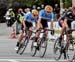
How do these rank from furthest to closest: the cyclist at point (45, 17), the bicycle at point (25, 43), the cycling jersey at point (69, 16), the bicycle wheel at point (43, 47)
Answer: the bicycle at point (25, 43)
the bicycle wheel at point (43, 47)
the cyclist at point (45, 17)
the cycling jersey at point (69, 16)

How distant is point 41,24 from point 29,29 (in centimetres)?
132

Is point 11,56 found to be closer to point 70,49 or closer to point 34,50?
point 34,50

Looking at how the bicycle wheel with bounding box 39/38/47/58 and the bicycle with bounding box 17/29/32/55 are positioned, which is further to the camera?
the bicycle with bounding box 17/29/32/55

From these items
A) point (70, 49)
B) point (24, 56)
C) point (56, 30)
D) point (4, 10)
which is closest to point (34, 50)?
point (24, 56)

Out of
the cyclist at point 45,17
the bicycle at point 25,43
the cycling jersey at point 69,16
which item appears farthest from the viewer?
the bicycle at point 25,43

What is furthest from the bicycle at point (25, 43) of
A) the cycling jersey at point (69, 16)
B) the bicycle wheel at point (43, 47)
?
the cycling jersey at point (69, 16)

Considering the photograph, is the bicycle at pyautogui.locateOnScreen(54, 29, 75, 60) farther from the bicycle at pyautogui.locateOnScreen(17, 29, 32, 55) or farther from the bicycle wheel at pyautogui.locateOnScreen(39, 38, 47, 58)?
the bicycle at pyautogui.locateOnScreen(17, 29, 32, 55)

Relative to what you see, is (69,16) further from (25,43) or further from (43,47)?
(25,43)

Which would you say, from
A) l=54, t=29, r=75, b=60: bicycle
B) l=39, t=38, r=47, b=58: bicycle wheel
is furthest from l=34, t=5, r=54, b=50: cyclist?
l=54, t=29, r=75, b=60: bicycle

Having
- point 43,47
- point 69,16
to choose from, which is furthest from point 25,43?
point 69,16

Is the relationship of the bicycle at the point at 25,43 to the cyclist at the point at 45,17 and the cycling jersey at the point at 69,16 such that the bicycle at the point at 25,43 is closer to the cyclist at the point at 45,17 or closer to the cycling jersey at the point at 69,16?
the cyclist at the point at 45,17

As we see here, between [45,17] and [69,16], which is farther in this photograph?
[45,17]

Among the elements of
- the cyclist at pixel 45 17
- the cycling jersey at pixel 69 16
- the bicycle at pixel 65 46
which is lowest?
the bicycle at pixel 65 46

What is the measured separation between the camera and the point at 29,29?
17.5 m
